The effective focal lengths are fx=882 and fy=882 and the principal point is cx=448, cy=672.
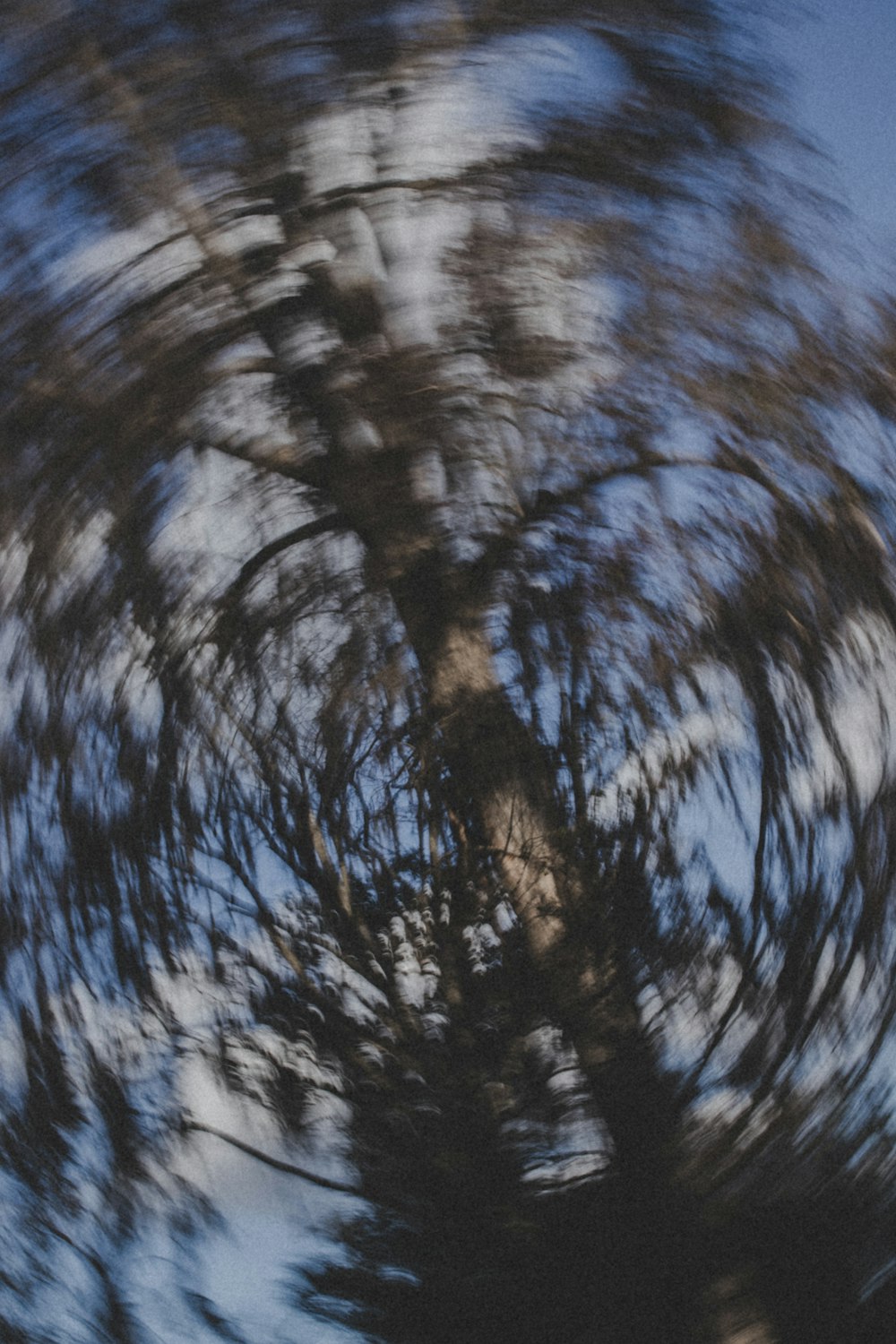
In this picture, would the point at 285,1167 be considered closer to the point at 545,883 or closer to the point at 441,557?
the point at 545,883

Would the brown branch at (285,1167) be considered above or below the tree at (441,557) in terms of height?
below

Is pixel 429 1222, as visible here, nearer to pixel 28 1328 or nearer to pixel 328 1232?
pixel 328 1232

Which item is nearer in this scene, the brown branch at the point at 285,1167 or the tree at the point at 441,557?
the tree at the point at 441,557

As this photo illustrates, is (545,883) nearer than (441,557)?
No

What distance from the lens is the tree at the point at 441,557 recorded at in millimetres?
1705

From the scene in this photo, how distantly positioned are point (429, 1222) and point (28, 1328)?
3.18 ft

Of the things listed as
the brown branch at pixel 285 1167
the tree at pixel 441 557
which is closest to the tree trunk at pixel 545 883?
the tree at pixel 441 557

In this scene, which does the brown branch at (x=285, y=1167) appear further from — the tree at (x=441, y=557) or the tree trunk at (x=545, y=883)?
the tree trunk at (x=545, y=883)

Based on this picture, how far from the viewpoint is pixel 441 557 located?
2.31m

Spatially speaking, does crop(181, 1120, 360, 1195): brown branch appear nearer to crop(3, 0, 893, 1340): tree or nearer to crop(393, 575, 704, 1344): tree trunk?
crop(3, 0, 893, 1340): tree

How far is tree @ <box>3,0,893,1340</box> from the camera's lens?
1705 millimetres

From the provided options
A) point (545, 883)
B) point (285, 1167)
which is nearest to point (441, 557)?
point (545, 883)

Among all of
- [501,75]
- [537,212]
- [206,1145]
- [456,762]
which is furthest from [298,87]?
[206,1145]

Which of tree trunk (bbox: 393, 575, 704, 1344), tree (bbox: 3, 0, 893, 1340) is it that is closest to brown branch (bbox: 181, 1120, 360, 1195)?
tree (bbox: 3, 0, 893, 1340)
